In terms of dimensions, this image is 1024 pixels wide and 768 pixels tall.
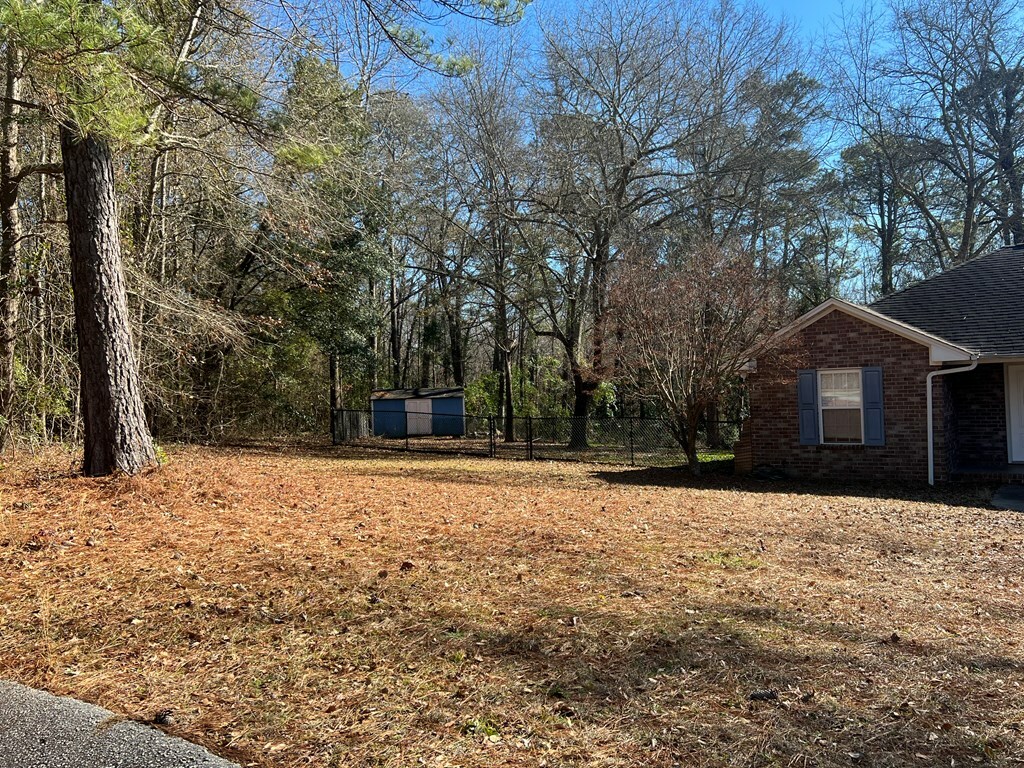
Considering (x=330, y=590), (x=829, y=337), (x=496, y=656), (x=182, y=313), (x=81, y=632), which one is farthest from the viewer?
(x=829, y=337)

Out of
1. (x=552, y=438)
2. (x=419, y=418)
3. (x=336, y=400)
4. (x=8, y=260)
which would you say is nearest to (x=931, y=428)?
(x=552, y=438)

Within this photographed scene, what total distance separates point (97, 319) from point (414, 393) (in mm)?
16722

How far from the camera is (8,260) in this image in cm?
869

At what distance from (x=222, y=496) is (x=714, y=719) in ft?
19.1

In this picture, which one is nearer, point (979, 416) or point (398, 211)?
point (979, 416)

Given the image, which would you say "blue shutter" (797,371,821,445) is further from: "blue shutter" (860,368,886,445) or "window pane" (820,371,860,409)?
"blue shutter" (860,368,886,445)

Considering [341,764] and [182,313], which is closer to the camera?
[341,764]

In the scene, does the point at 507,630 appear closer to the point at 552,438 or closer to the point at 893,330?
the point at 893,330

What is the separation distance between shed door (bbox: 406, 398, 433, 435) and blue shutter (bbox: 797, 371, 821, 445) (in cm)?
1347

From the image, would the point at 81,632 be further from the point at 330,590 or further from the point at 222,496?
the point at 222,496

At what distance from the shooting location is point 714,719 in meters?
2.73

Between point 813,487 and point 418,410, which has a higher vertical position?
point 418,410

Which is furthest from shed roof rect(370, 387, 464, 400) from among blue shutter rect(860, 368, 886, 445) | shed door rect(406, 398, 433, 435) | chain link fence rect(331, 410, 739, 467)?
blue shutter rect(860, 368, 886, 445)

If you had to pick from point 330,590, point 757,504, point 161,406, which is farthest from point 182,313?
point 757,504
